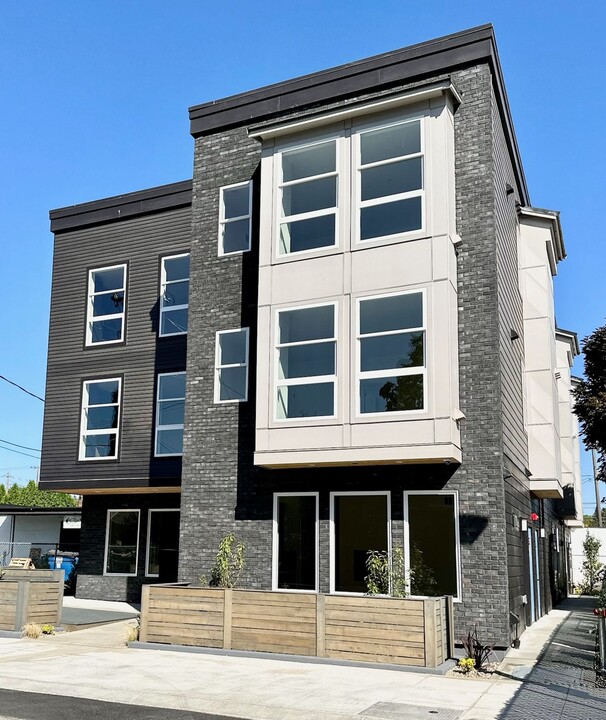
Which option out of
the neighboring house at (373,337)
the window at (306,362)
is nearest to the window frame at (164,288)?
the neighboring house at (373,337)

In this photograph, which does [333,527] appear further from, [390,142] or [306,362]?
[390,142]

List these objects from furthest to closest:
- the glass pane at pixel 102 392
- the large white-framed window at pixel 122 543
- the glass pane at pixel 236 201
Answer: the large white-framed window at pixel 122 543
the glass pane at pixel 102 392
the glass pane at pixel 236 201

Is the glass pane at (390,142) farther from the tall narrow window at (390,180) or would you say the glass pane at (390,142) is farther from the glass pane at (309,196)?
the glass pane at (309,196)

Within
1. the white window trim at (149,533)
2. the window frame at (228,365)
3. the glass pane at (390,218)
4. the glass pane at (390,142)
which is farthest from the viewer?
the white window trim at (149,533)

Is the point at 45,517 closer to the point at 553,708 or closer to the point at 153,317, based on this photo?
the point at 153,317

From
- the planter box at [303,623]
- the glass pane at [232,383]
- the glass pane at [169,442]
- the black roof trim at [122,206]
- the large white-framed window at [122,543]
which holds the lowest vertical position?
the planter box at [303,623]

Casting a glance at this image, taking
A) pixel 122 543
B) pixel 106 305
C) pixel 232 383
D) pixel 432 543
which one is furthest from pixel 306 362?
pixel 122 543

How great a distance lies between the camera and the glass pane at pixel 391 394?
1359 cm

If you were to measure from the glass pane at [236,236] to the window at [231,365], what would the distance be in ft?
6.21

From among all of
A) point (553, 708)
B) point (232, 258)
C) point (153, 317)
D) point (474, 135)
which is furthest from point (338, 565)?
point (153, 317)

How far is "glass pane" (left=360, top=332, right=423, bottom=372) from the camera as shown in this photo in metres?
13.8

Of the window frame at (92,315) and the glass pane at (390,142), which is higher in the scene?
the glass pane at (390,142)

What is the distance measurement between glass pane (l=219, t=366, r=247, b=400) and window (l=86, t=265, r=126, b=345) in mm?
6192

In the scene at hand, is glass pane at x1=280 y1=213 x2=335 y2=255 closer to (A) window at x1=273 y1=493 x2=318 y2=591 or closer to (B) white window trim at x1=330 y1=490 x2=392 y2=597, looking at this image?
(B) white window trim at x1=330 y1=490 x2=392 y2=597
